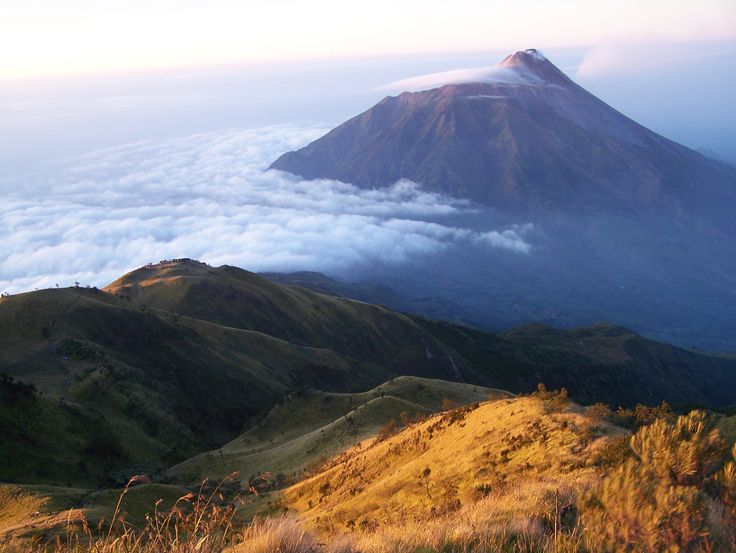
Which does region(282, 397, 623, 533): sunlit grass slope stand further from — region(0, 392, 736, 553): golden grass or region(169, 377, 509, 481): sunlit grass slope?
region(169, 377, 509, 481): sunlit grass slope

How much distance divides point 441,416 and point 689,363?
15503 cm

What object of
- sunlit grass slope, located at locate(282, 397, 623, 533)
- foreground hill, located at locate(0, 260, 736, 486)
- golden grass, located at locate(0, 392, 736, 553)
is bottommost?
foreground hill, located at locate(0, 260, 736, 486)

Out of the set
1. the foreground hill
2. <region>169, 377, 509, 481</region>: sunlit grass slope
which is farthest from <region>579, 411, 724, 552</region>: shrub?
the foreground hill

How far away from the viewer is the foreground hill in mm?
37312

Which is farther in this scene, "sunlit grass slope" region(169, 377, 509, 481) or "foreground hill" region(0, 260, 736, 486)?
"foreground hill" region(0, 260, 736, 486)

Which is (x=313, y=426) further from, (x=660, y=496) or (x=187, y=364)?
(x=660, y=496)

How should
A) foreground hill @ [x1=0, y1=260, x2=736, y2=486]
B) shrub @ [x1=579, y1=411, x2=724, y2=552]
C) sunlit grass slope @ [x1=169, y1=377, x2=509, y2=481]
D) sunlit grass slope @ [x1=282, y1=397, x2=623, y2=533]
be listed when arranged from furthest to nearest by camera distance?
1. foreground hill @ [x1=0, y1=260, x2=736, y2=486]
2. sunlit grass slope @ [x1=169, y1=377, x2=509, y2=481]
3. sunlit grass slope @ [x1=282, y1=397, x2=623, y2=533]
4. shrub @ [x1=579, y1=411, x2=724, y2=552]

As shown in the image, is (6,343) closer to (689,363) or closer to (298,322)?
(298,322)

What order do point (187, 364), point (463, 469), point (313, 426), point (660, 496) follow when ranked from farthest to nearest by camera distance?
1. point (187, 364)
2. point (313, 426)
3. point (463, 469)
4. point (660, 496)

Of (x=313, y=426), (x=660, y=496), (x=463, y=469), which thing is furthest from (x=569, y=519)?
(x=313, y=426)

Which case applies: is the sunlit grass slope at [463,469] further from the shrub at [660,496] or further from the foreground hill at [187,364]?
the foreground hill at [187,364]

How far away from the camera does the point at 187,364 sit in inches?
2371

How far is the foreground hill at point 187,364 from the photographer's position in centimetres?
3731

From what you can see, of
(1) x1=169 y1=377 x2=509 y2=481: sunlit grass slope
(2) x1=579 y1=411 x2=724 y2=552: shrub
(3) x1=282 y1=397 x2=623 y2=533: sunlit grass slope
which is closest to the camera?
(2) x1=579 y1=411 x2=724 y2=552: shrub
